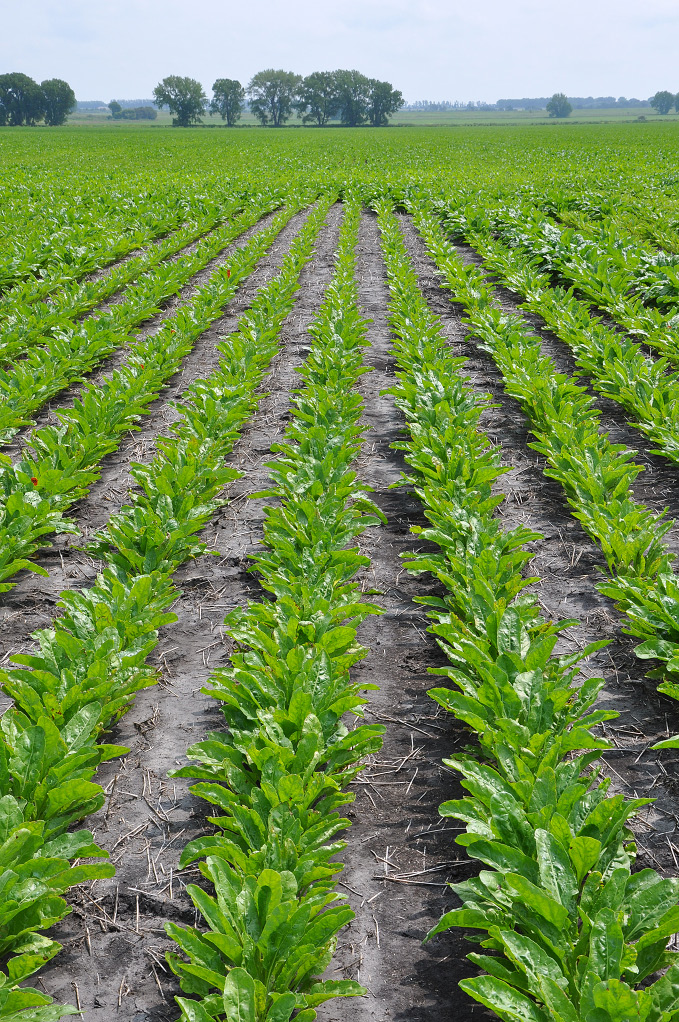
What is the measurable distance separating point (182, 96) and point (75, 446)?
122479 millimetres

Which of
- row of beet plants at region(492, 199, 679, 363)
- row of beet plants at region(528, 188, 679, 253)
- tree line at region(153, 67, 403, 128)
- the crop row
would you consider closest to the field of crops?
row of beet plants at region(492, 199, 679, 363)

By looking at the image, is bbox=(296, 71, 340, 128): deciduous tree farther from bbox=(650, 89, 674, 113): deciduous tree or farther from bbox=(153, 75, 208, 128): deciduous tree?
bbox=(650, 89, 674, 113): deciduous tree

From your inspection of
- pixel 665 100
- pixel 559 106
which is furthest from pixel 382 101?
pixel 665 100

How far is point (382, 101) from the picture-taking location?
111 m

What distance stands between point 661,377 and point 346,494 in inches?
137

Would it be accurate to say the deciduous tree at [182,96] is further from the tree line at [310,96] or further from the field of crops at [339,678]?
the field of crops at [339,678]

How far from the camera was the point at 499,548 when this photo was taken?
4094 millimetres

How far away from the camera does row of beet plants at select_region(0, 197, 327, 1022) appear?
2.29 metres

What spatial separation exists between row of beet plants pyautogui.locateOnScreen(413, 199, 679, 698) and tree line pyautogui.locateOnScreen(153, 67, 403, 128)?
113774 millimetres

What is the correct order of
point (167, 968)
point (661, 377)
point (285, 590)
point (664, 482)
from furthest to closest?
1. point (661, 377)
2. point (664, 482)
3. point (285, 590)
4. point (167, 968)

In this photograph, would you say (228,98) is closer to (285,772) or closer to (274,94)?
(274,94)

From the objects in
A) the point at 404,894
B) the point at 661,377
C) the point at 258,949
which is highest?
the point at 661,377

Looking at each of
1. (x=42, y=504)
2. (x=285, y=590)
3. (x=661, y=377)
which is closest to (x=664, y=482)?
(x=661, y=377)

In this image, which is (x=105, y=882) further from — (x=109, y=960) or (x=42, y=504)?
(x=42, y=504)
